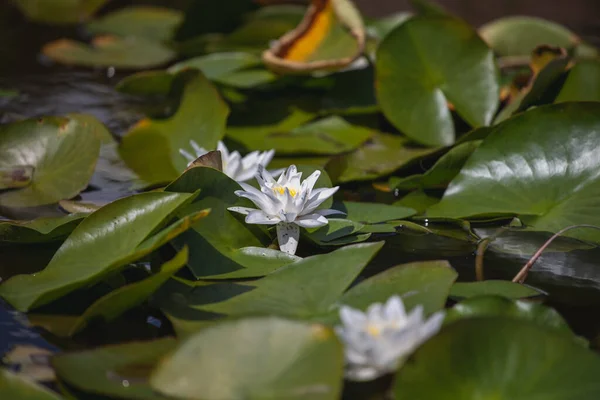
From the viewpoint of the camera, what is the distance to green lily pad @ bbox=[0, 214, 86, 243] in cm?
136

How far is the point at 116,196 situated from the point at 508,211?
0.85m

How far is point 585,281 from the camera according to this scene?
4.30ft

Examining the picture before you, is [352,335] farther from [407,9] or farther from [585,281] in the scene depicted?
[407,9]

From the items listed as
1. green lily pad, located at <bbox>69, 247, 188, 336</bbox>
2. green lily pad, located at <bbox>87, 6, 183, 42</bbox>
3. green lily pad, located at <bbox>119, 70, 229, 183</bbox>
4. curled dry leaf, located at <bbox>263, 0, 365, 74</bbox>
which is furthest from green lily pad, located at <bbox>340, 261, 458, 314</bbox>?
green lily pad, located at <bbox>87, 6, 183, 42</bbox>

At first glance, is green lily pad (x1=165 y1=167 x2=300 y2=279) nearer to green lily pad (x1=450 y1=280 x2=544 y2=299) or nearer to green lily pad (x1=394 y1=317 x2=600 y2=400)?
green lily pad (x1=450 y1=280 x2=544 y2=299)

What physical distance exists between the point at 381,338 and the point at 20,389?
457 mm

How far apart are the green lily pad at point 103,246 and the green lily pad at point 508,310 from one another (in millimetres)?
422

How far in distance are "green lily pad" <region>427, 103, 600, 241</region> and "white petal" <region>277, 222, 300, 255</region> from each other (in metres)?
0.34

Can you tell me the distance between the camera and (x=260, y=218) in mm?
1284

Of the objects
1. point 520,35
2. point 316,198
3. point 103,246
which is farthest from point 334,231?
point 520,35

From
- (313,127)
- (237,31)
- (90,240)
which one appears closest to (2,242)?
(90,240)

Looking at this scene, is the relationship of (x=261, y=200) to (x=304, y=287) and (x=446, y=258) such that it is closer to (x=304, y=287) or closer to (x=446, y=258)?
(x=304, y=287)

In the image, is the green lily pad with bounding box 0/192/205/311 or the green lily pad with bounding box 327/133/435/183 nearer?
the green lily pad with bounding box 0/192/205/311

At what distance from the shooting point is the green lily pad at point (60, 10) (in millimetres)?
3156
